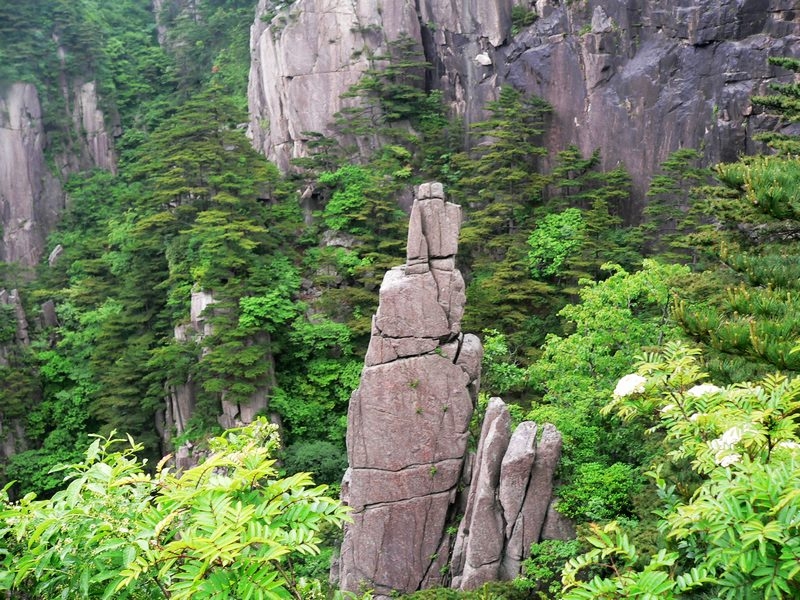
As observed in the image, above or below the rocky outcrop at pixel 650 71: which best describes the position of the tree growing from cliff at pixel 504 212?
below

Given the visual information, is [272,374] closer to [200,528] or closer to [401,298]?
[401,298]

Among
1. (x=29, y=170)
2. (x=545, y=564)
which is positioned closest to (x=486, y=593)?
(x=545, y=564)

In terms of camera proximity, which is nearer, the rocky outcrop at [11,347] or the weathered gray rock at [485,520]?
the weathered gray rock at [485,520]

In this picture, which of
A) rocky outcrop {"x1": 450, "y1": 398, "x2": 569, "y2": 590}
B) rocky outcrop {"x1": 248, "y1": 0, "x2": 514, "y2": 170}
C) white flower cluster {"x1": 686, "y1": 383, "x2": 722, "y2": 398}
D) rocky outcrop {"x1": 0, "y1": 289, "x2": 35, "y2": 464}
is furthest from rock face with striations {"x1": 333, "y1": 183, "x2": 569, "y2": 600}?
rocky outcrop {"x1": 248, "y1": 0, "x2": 514, "y2": 170}

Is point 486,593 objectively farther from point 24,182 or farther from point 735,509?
point 24,182

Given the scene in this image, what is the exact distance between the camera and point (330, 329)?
19.1 m

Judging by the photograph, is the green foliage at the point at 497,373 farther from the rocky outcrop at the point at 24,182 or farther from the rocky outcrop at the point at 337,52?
the rocky outcrop at the point at 24,182

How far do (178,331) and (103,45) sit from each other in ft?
74.8

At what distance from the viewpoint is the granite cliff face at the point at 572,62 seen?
19.5 meters

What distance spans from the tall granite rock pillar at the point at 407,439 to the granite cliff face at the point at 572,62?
12556mm

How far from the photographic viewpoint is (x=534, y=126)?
23625 millimetres

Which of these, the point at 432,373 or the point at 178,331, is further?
the point at 178,331

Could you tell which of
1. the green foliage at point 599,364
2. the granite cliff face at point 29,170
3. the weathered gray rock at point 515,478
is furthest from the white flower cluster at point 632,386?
the granite cliff face at point 29,170

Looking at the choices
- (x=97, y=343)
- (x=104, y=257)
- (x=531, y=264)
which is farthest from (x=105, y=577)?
(x=104, y=257)
